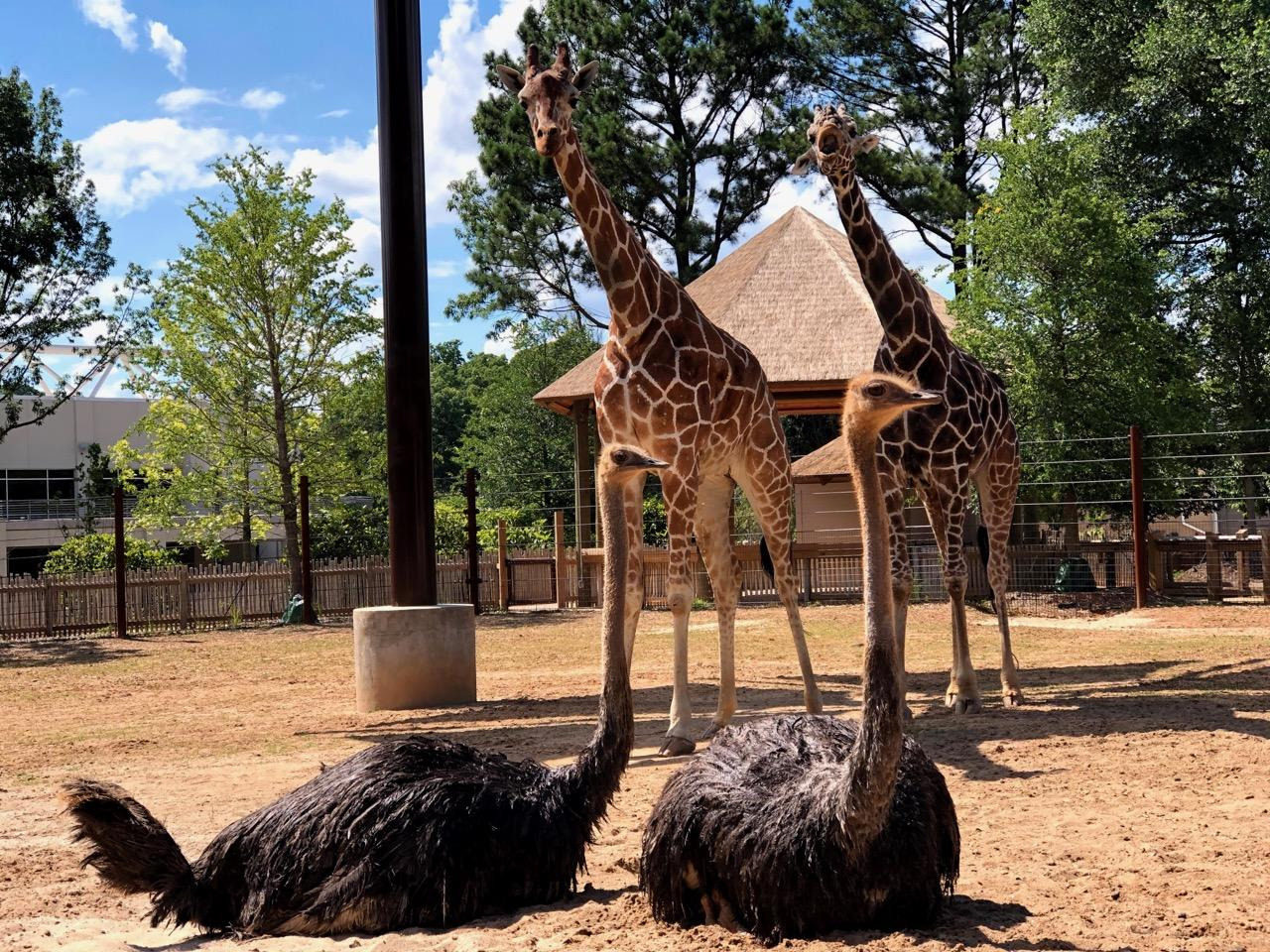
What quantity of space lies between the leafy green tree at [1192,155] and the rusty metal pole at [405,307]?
53.9ft

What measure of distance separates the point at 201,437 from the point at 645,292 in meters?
17.1

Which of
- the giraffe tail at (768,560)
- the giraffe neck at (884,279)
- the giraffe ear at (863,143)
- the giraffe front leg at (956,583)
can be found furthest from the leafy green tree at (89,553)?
the giraffe front leg at (956,583)

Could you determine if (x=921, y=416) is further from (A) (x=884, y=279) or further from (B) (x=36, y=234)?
(B) (x=36, y=234)

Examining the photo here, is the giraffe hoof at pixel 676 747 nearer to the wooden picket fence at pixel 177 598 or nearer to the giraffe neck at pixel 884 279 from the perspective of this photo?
the giraffe neck at pixel 884 279

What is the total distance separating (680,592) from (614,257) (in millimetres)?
2152

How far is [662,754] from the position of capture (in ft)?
23.9

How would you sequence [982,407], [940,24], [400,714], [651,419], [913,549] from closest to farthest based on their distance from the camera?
[651,419], [982,407], [400,714], [913,549], [940,24]

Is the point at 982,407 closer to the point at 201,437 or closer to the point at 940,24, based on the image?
the point at 201,437

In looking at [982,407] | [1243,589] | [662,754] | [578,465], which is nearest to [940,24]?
[578,465]

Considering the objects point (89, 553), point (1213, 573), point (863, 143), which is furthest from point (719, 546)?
point (89, 553)

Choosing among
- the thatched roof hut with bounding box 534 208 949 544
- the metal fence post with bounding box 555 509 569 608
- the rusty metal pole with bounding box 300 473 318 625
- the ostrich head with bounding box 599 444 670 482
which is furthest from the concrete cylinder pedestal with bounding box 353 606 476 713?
the metal fence post with bounding box 555 509 569 608

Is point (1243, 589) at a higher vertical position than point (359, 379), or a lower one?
lower

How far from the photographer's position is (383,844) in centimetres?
418

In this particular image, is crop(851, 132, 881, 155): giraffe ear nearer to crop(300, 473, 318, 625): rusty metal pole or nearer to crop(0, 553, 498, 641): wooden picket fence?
crop(300, 473, 318, 625): rusty metal pole
